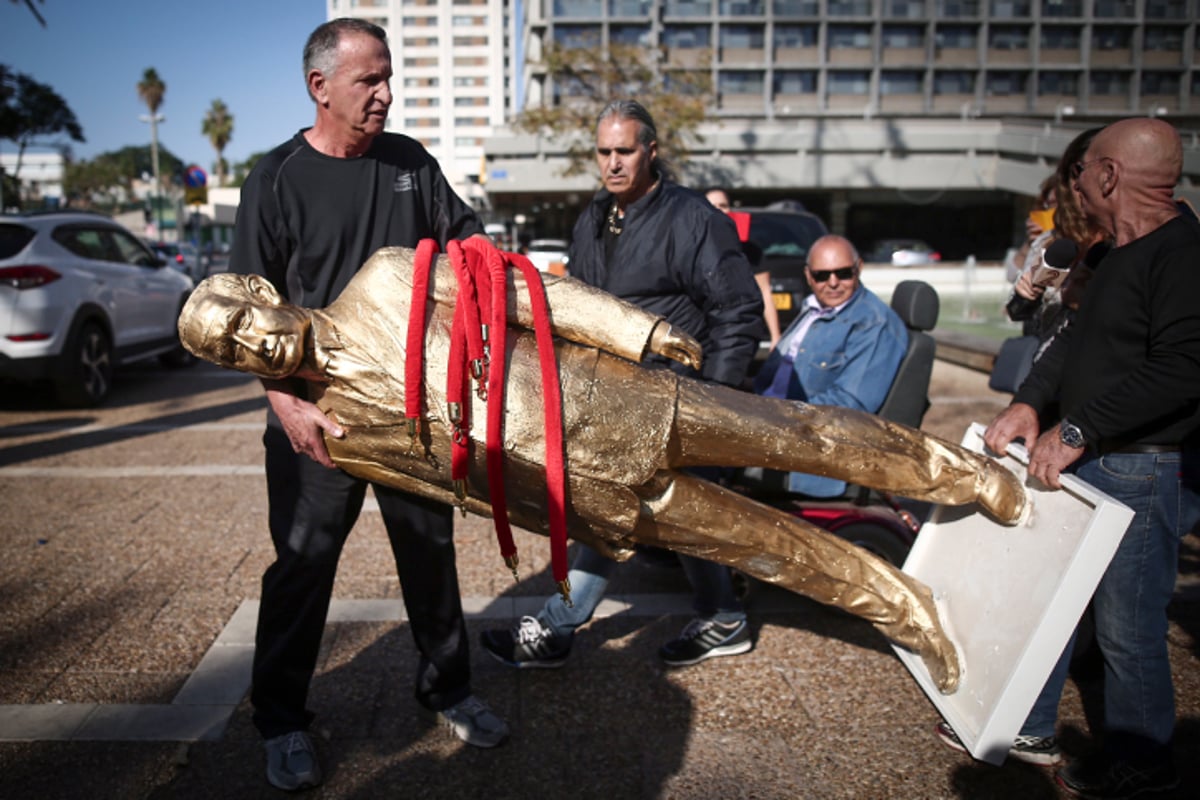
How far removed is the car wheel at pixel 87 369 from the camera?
25.5ft

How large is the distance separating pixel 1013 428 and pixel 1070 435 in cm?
30

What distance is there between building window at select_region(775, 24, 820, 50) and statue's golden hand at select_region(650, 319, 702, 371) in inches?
2276

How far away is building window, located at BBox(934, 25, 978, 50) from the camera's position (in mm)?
54250

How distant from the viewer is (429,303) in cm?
217

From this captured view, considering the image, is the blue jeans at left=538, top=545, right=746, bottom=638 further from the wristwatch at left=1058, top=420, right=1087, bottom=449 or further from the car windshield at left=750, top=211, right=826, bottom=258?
the car windshield at left=750, top=211, right=826, bottom=258

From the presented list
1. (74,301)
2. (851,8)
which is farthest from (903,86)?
(74,301)

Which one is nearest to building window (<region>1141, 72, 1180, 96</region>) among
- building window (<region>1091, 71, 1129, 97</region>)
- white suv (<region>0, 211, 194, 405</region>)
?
building window (<region>1091, 71, 1129, 97</region>)

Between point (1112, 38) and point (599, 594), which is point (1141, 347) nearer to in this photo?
point (599, 594)

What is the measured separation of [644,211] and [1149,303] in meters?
1.59

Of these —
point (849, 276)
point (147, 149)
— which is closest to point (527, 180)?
point (849, 276)

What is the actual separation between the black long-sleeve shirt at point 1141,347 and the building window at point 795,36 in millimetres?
57390

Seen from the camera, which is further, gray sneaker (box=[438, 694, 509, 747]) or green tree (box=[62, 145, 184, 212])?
green tree (box=[62, 145, 184, 212])

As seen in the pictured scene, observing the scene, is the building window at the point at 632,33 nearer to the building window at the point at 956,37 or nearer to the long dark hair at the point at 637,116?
the building window at the point at 956,37

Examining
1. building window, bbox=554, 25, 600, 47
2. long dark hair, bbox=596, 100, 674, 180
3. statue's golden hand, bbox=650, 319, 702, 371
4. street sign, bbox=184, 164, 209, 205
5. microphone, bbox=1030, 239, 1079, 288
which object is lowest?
statue's golden hand, bbox=650, 319, 702, 371
